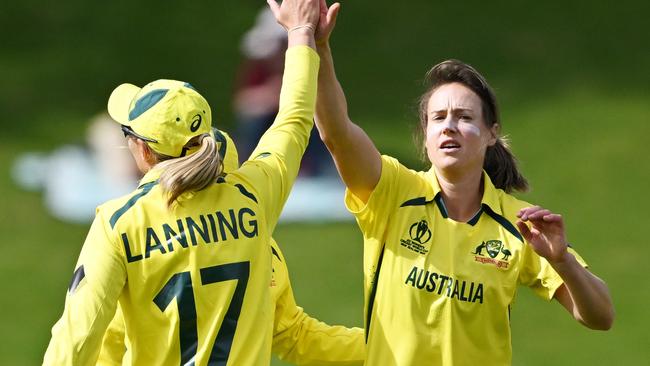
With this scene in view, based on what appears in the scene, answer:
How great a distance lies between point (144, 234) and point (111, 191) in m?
7.13

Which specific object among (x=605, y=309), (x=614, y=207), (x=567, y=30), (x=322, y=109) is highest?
(x=567, y=30)

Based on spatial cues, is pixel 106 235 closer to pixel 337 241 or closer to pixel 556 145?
pixel 337 241

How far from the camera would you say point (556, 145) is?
1182 cm

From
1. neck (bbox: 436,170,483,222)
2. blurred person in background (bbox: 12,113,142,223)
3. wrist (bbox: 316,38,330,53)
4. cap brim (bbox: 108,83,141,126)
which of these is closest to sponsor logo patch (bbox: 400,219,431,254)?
neck (bbox: 436,170,483,222)

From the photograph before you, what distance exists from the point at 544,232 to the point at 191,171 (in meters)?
1.18

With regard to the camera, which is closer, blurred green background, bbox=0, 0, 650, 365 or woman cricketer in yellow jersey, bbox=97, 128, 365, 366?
woman cricketer in yellow jersey, bbox=97, 128, 365, 366

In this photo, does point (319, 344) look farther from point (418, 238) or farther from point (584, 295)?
point (584, 295)

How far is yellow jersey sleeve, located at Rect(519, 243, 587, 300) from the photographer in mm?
4844

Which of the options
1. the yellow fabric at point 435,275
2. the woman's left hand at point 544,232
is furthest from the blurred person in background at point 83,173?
the woman's left hand at point 544,232

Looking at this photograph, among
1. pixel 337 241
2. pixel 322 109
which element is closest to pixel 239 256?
pixel 322 109

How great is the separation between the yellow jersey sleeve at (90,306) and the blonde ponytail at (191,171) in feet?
0.77

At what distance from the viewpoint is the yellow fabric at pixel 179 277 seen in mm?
4168

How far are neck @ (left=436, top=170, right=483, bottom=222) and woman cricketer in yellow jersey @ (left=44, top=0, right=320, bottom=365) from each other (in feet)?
2.29

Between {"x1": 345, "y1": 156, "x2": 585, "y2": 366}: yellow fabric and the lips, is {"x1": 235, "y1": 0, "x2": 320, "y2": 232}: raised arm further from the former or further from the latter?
the lips
